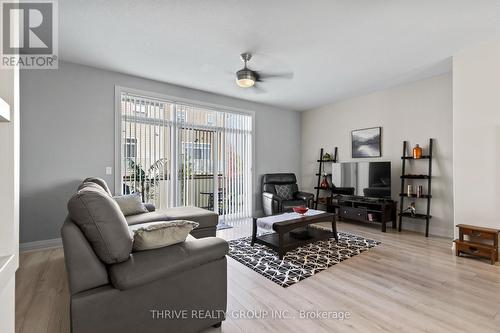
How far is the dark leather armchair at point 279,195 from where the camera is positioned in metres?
5.01

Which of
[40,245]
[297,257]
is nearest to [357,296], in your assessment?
[297,257]

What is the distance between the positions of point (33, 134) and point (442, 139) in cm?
648

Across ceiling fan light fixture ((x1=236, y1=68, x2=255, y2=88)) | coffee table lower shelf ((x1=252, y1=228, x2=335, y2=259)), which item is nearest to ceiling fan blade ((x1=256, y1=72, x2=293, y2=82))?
ceiling fan light fixture ((x1=236, y1=68, x2=255, y2=88))

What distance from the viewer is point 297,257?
3.12m

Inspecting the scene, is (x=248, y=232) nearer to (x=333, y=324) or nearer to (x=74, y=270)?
(x=333, y=324)

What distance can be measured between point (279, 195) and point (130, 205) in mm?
3274

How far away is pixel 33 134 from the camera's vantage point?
11.2 feet

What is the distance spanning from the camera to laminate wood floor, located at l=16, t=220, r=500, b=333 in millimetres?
1844

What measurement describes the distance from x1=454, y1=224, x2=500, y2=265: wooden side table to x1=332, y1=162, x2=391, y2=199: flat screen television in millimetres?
1437

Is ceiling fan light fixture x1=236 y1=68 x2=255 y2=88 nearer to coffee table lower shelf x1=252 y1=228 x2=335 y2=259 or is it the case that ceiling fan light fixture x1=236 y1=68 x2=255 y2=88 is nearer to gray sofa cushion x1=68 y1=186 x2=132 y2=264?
coffee table lower shelf x1=252 y1=228 x2=335 y2=259

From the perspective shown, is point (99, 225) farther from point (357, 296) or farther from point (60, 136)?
point (60, 136)

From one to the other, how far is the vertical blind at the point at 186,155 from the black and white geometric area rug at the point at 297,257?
5.12ft

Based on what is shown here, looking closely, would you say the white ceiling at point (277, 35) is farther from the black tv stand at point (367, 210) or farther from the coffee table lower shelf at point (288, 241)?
the coffee table lower shelf at point (288, 241)

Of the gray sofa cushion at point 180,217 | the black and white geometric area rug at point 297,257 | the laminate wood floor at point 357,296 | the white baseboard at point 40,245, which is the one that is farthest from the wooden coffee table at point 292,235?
the white baseboard at point 40,245
